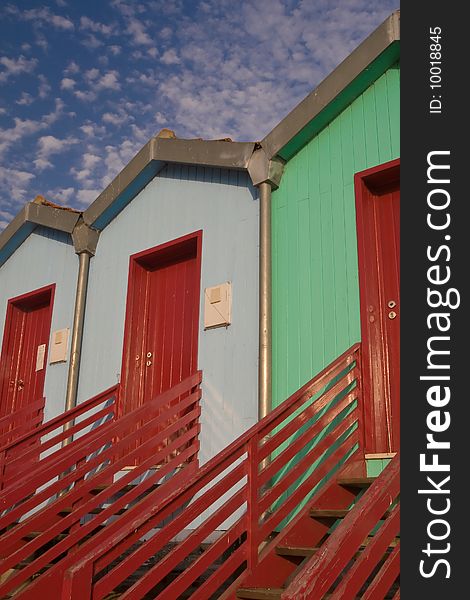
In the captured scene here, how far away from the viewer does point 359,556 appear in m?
3.09

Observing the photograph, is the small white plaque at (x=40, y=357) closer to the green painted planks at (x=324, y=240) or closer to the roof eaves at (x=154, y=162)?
the roof eaves at (x=154, y=162)

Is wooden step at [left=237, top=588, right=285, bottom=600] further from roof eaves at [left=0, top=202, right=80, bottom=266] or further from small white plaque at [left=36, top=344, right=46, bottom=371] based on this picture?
roof eaves at [left=0, top=202, right=80, bottom=266]

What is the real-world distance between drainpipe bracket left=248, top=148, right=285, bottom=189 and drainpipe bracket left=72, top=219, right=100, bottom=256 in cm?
253

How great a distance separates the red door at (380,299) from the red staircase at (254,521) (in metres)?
0.13

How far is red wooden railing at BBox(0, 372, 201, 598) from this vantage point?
4.78m

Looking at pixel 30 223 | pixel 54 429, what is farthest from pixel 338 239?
pixel 30 223

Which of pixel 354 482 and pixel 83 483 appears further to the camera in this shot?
pixel 83 483

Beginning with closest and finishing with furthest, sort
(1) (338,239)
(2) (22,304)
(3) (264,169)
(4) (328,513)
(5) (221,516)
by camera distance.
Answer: (5) (221,516) < (4) (328,513) < (1) (338,239) < (3) (264,169) < (2) (22,304)

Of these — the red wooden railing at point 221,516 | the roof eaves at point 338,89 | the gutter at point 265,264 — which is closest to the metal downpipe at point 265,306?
the gutter at point 265,264

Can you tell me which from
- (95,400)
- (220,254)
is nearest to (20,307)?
(95,400)

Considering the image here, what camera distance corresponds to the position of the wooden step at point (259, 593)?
142 inches

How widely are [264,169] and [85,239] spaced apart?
2754 millimetres

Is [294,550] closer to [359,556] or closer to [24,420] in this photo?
[359,556]

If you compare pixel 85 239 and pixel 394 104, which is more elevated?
pixel 394 104
